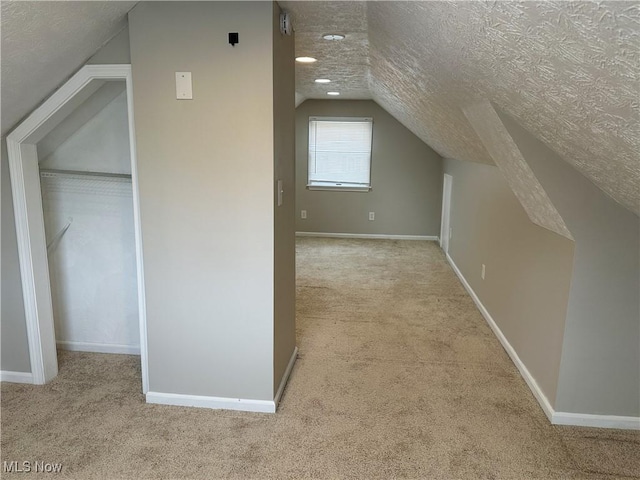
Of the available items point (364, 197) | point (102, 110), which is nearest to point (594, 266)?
point (102, 110)

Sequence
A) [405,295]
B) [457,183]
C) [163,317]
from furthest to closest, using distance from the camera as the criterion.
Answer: [457,183], [405,295], [163,317]

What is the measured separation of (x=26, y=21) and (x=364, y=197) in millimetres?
5242

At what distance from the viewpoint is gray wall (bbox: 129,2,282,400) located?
204cm

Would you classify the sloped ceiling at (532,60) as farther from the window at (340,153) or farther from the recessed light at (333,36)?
the window at (340,153)

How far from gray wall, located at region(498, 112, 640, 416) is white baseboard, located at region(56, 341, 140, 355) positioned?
2482mm

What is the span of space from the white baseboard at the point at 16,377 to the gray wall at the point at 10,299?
0.07 feet

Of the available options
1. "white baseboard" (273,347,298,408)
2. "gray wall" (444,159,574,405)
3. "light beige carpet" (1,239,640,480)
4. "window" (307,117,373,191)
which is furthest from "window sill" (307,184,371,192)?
"white baseboard" (273,347,298,408)

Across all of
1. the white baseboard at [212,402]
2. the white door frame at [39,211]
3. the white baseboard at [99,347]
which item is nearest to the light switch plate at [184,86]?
the white door frame at [39,211]

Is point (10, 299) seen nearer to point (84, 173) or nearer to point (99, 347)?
point (99, 347)

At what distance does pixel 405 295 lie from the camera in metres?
4.14

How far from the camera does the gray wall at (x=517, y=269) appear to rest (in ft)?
7.45

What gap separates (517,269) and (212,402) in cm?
196

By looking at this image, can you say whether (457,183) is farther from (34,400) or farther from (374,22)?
(34,400)

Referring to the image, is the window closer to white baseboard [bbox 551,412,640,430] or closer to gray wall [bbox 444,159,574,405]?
gray wall [bbox 444,159,574,405]
